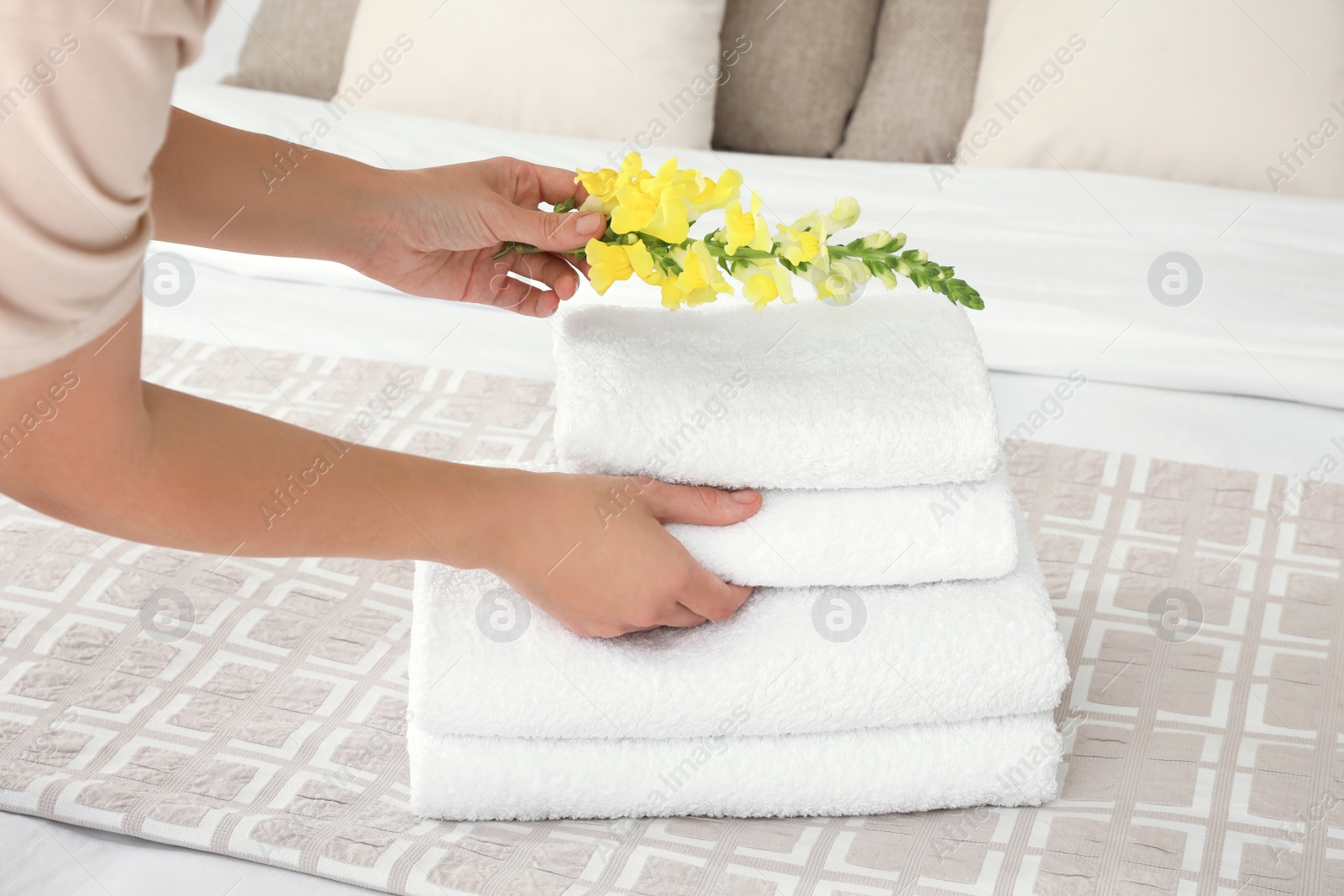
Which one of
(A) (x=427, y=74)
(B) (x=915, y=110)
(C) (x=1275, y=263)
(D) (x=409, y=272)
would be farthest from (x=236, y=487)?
(B) (x=915, y=110)

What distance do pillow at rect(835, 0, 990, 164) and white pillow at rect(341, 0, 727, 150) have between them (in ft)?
0.94

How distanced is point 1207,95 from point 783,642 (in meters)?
1.37

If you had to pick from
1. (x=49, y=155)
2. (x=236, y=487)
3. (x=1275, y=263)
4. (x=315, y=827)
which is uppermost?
(x=49, y=155)

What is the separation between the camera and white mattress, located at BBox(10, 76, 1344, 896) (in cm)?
131

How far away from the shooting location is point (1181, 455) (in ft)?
4.10

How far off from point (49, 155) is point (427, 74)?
62.3 inches

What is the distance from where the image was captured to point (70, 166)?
552 millimetres

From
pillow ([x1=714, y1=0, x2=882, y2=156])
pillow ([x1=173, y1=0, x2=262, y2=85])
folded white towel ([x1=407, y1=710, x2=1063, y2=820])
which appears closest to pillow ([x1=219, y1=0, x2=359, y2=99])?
pillow ([x1=173, y1=0, x2=262, y2=85])

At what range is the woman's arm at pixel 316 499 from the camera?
2.07ft

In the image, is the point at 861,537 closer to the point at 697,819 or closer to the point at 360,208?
the point at 697,819

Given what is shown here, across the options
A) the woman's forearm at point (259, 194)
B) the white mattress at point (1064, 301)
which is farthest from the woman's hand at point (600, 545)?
the white mattress at point (1064, 301)

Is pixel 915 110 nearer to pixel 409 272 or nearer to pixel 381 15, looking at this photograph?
pixel 381 15

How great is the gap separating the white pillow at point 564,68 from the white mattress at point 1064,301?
18 cm

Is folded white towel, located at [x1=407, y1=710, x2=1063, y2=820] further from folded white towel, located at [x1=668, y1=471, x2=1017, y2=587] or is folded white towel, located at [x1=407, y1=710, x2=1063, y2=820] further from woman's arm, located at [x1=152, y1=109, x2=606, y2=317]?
woman's arm, located at [x1=152, y1=109, x2=606, y2=317]
